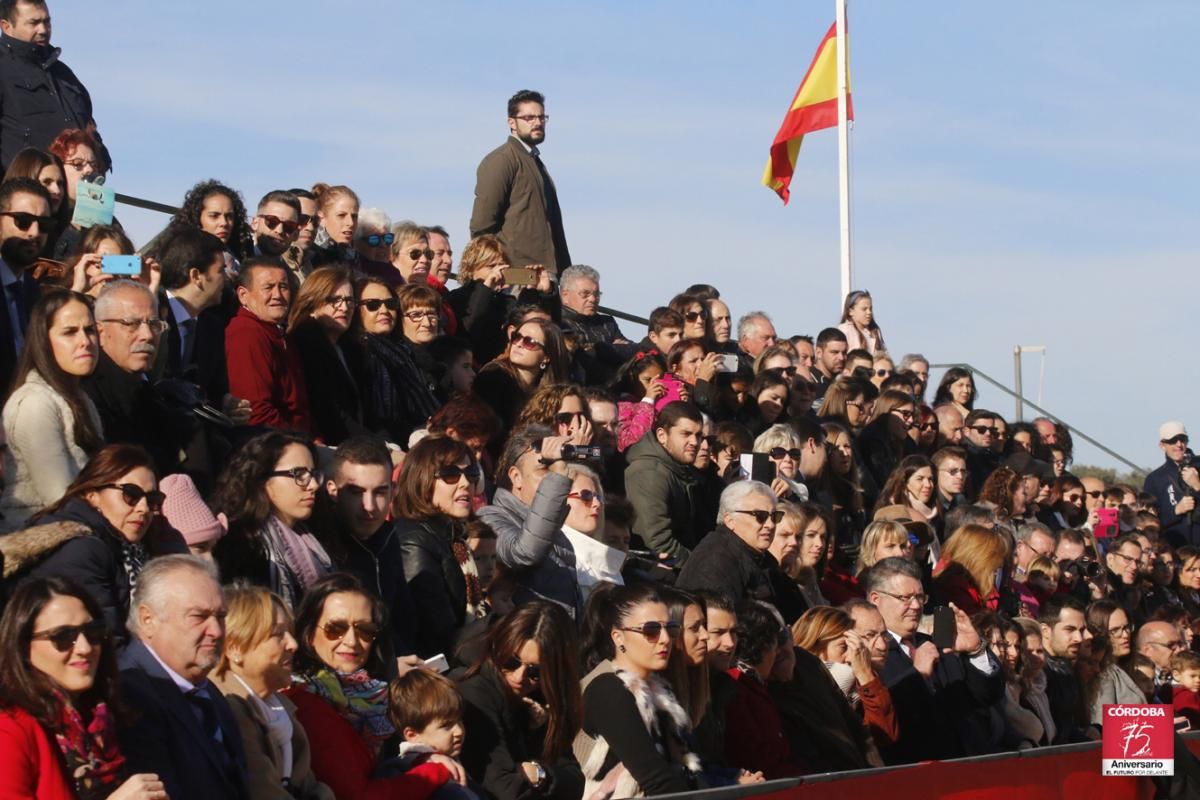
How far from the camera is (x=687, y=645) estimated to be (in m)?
8.26

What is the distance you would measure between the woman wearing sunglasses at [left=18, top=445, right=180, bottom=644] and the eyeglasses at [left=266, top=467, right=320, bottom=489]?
0.76 meters

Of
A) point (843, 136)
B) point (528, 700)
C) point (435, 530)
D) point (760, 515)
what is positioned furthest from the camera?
point (843, 136)

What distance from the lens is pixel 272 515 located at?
7391 mm

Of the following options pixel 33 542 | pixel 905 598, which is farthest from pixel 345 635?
pixel 905 598

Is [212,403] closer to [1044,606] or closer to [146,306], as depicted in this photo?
[146,306]

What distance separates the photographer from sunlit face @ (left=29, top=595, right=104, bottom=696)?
527 cm

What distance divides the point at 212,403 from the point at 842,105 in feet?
44.4

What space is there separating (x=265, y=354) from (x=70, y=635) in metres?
4.01

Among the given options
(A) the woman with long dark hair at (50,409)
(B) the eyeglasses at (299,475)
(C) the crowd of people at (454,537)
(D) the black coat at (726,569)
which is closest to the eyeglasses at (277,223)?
(C) the crowd of people at (454,537)

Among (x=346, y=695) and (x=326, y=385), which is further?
(x=326, y=385)

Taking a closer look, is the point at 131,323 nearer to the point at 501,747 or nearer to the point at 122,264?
the point at 122,264

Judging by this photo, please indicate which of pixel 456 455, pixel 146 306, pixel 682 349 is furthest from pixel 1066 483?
pixel 146 306

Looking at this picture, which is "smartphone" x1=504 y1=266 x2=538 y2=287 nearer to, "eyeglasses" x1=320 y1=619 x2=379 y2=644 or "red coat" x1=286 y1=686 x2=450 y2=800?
"eyeglasses" x1=320 y1=619 x2=379 y2=644

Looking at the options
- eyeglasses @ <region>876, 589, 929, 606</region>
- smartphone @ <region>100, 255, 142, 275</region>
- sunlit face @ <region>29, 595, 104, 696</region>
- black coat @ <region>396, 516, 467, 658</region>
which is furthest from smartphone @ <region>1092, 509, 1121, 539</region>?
sunlit face @ <region>29, 595, 104, 696</region>
